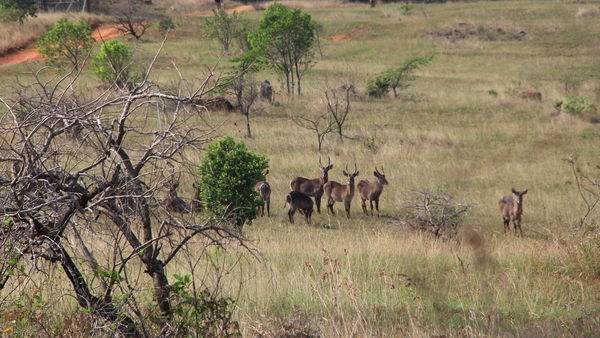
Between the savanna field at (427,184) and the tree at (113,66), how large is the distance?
308mm

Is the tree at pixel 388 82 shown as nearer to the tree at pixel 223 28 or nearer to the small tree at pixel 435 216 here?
the tree at pixel 223 28

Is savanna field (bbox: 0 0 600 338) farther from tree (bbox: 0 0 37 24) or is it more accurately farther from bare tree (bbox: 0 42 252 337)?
tree (bbox: 0 0 37 24)

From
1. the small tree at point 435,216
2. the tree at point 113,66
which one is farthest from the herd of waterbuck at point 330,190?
the tree at point 113,66

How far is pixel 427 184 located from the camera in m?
15.9

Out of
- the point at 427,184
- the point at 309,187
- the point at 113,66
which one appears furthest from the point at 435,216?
the point at 113,66

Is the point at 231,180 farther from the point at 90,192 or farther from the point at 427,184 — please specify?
the point at 90,192

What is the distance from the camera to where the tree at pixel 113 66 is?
3.52m

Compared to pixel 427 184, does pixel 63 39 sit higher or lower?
higher

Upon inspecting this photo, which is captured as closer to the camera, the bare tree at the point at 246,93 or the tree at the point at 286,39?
the bare tree at the point at 246,93

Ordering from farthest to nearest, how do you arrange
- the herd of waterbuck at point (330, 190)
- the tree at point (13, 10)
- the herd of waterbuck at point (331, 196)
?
the tree at point (13, 10), the herd of waterbuck at point (330, 190), the herd of waterbuck at point (331, 196)

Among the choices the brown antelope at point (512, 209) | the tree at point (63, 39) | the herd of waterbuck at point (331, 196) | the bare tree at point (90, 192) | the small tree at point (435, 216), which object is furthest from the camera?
the tree at point (63, 39)

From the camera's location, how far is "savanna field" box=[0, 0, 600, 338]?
16.1 ft

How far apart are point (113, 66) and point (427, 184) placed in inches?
530

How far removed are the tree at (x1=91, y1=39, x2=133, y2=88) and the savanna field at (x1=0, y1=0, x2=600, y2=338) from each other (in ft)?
1.01
